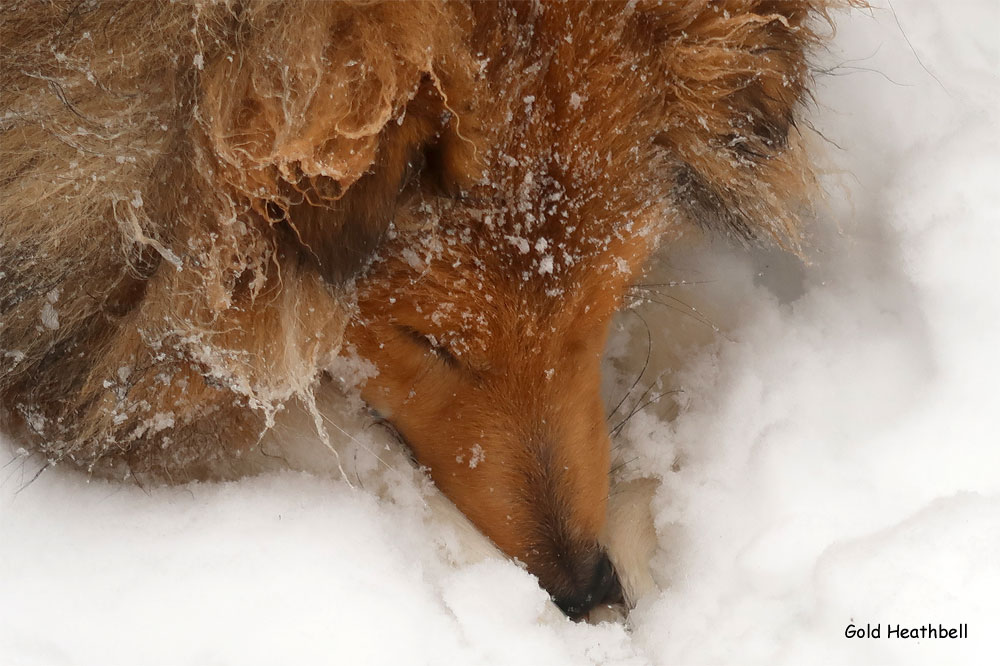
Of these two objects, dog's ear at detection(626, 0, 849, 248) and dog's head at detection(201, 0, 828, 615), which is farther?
dog's ear at detection(626, 0, 849, 248)

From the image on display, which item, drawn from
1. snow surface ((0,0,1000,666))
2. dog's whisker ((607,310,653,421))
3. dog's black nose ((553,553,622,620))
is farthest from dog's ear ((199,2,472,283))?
dog's whisker ((607,310,653,421))

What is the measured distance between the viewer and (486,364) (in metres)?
1.75

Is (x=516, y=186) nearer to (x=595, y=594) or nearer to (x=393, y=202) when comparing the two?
(x=393, y=202)

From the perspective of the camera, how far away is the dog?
1.34 meters

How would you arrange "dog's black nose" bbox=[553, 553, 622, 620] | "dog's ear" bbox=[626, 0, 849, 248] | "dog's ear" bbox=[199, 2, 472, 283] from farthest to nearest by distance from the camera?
"dog's black nose" bbox=[553, 553, 622, 620], "dog's ear" bbox=[626, 0, 849, 248], "dog's ear" bbox=[199, 2, 472, 283]

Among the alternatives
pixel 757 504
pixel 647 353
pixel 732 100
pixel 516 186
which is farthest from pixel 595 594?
pixel 732 100

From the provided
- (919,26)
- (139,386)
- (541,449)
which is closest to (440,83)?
(541,449)

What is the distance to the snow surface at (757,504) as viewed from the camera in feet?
5.82

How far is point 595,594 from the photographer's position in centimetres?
205

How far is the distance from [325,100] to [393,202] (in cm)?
24

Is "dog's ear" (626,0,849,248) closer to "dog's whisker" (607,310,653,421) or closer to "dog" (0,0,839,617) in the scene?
"dog" (0,0,839,617)

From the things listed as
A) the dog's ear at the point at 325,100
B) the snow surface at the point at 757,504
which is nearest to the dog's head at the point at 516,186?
the dog's ear at the point at 325,100

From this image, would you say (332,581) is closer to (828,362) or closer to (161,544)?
(161,544)

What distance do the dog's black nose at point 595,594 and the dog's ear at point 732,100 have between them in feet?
2.99
